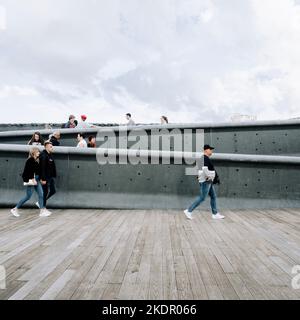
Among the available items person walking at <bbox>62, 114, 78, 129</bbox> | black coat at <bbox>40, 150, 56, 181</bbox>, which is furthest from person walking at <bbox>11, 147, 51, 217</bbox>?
person walking at <bbox>62, 114, 78, 129</bbox>

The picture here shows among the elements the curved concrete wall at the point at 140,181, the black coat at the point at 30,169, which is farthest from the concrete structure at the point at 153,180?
the black coat at the point at 30,169

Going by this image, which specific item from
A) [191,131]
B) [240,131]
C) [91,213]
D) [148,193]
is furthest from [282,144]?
[91,213]

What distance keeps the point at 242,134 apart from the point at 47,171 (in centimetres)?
845

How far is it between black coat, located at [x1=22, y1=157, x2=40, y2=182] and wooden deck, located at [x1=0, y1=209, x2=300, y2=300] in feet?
3.61

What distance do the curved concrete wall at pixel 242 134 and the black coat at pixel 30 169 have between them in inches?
194

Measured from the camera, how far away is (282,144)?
13188 mm

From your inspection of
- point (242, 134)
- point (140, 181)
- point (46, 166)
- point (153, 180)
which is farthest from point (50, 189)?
point (242, 134)

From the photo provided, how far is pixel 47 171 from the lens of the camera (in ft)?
27.5

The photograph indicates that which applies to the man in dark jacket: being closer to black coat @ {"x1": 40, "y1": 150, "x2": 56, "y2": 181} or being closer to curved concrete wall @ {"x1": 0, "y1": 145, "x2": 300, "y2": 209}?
black coat @ {"x1": 40, "y1": 150, "x2": 56, "y2": 181}

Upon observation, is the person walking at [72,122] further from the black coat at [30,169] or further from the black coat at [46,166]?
the black coat at [30,169]

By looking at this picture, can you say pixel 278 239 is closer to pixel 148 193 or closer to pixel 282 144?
pixel 148 193

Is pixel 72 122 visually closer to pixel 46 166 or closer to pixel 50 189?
pixel 50 189

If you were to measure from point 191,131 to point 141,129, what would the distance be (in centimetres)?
226

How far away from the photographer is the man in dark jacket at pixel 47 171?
8289mm
